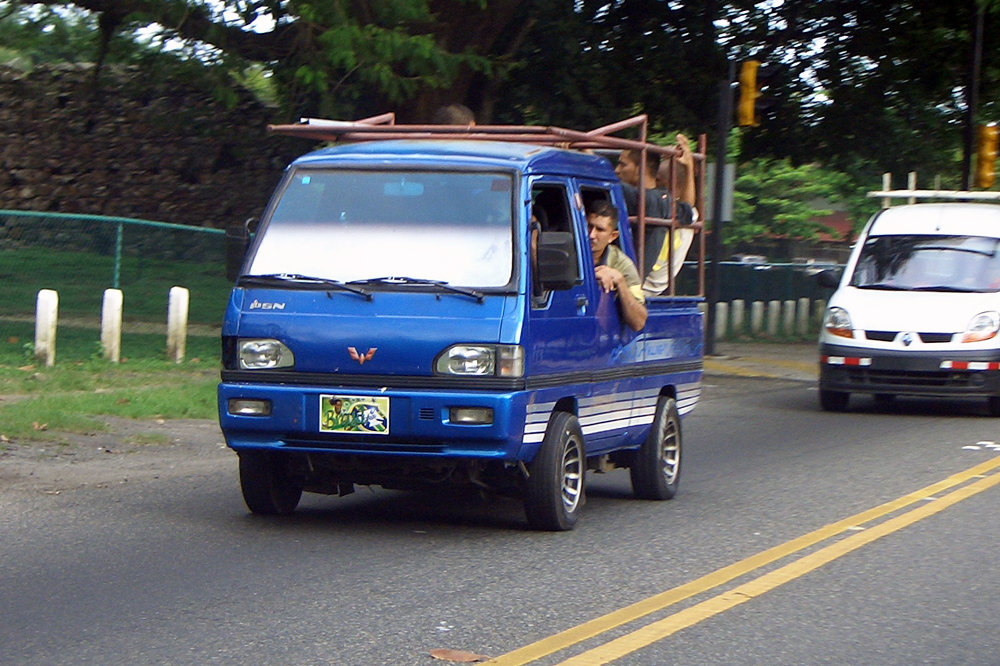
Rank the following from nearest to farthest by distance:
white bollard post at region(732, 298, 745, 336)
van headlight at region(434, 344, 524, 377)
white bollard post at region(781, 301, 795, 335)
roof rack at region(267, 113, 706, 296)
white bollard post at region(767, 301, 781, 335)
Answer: van headlight at region(434, 344, 524, 377) < roof rack at region(267, 113, 706, 296) < white bollard post at region(732, 298, 745, 336) < white bollard post at region(767, 301, 781, 335) < white bollard post at region(781, 301, 795, 335)

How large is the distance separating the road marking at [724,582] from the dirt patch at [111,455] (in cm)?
432

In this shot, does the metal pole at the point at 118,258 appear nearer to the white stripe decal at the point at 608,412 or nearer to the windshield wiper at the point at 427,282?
the white stripe decal at the point at 608,412

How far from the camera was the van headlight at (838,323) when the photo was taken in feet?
54.1

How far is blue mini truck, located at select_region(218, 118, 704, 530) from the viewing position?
7.91 metres

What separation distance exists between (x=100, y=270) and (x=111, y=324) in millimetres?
1519

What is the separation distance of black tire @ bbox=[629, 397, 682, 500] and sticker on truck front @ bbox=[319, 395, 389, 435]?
2644 mm

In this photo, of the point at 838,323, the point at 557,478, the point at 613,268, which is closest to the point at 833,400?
the point at 838,323

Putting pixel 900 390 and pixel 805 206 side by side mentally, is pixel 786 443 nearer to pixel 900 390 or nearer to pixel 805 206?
pixel 900 390

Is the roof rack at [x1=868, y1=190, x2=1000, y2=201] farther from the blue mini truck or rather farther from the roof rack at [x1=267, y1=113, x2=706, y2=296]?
the blue mini truck

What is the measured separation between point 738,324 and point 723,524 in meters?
19.4

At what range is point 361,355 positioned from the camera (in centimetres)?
795

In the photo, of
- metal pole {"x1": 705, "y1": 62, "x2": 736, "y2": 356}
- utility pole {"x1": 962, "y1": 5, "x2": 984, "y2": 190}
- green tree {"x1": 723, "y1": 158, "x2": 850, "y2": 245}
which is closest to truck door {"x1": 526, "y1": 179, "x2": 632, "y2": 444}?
metal pole {"x1": 705, "y1": 62, "x2": 736, "y2": 356}

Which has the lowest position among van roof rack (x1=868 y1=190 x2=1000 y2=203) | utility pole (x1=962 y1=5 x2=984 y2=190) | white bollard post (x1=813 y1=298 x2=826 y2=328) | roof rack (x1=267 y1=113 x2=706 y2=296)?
white bollard post (x1=813 y1=298 x2=826 y2=328)

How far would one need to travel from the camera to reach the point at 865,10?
91.5 ft
